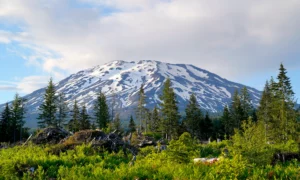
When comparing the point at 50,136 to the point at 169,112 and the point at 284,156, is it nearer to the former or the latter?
the point at 284,156

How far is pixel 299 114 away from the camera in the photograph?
40.8 metres

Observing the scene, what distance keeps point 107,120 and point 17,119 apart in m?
18.9

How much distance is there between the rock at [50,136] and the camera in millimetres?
17062

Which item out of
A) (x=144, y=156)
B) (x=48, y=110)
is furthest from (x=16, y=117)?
(x=144, y=156)

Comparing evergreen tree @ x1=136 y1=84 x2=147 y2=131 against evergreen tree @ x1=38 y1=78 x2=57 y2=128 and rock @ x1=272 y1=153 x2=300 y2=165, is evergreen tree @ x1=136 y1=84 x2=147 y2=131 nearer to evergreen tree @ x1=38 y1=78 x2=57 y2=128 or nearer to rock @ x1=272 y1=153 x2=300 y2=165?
evergreen tree @ x1=38 y1=78 x2=57 y2=128

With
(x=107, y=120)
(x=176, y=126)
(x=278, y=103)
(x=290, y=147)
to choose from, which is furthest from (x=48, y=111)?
(x=290, y=147)

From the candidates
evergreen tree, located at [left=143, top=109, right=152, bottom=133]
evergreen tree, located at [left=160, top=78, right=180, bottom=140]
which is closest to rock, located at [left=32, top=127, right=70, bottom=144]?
evergreen tree, located at [left=160, top=78, right=180, bottom=140]

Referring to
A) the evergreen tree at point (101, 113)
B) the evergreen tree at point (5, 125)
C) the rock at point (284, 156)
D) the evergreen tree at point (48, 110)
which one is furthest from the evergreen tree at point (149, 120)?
the rock at point (284, 156)

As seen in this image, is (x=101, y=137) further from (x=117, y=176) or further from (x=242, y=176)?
(x=242, y=176)

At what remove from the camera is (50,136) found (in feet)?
57.6

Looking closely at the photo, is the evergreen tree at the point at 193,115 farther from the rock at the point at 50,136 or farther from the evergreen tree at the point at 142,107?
the rock at the point at 50,136

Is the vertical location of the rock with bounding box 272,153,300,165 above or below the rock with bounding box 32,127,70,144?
below

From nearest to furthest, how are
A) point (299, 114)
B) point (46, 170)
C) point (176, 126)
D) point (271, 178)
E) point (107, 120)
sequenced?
point (271, 178) → point (46, 170) → point (299, 114) → point (176, 126) → point (107, 120)

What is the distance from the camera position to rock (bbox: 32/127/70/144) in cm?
1706
